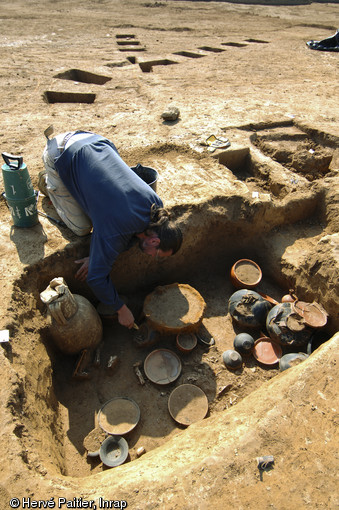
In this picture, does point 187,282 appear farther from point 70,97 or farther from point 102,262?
point 70,97

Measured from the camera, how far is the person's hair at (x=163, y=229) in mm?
3127

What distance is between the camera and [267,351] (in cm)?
398

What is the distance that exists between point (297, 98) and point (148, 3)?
1409 centimetres

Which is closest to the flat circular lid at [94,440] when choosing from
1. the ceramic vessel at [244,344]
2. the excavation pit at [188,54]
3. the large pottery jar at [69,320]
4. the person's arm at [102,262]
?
the large pottery jar at [69,320]

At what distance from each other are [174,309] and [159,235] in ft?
4.05

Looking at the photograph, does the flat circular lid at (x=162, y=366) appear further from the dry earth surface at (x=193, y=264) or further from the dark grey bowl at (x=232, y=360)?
the dark grey bowl at (x=232, y=360)

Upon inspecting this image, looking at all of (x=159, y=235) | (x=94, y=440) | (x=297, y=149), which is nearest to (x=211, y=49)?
(x=297, y=149)

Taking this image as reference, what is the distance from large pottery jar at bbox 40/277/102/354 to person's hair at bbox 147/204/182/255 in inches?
40.9

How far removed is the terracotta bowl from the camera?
4434mm

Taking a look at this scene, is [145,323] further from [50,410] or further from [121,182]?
[121,182]

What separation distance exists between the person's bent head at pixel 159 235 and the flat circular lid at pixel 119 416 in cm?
157

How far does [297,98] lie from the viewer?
754 cm

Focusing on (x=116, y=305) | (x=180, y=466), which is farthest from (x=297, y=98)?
(x=180, y=466)

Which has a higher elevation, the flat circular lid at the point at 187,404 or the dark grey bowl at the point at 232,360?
the dark grey bowl at the point at 232,360
